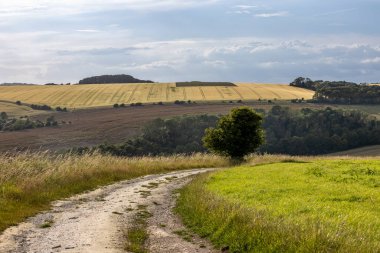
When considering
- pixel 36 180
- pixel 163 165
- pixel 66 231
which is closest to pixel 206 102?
pixel 163 165

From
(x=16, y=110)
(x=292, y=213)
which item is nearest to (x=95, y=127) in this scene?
(x=16, y=110)

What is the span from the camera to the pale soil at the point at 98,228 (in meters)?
13.2

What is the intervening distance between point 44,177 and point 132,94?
380 feet

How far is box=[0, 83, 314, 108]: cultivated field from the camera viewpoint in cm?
12912

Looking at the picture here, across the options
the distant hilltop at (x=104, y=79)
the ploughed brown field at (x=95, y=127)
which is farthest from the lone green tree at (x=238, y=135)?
the distant hilltop at (x=104, y=79)

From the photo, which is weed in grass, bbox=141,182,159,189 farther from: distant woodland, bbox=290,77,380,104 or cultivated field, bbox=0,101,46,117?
distant woodland, bbox=290,77,380,104

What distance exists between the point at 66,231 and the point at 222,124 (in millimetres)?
41484

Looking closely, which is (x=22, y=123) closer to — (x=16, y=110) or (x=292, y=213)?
(x=16, y=110)

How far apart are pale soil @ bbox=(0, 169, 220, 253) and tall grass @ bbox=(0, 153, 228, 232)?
0.84 m

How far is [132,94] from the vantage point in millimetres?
139375

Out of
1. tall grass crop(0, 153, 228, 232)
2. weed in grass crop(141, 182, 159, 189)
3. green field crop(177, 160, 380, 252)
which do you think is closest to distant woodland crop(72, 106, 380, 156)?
tall grass crop(0, 153, 228, 232)

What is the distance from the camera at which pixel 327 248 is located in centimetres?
1066

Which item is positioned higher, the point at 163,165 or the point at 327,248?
the point at 327,248

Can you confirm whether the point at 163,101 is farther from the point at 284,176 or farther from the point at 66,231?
the point at 66,231
